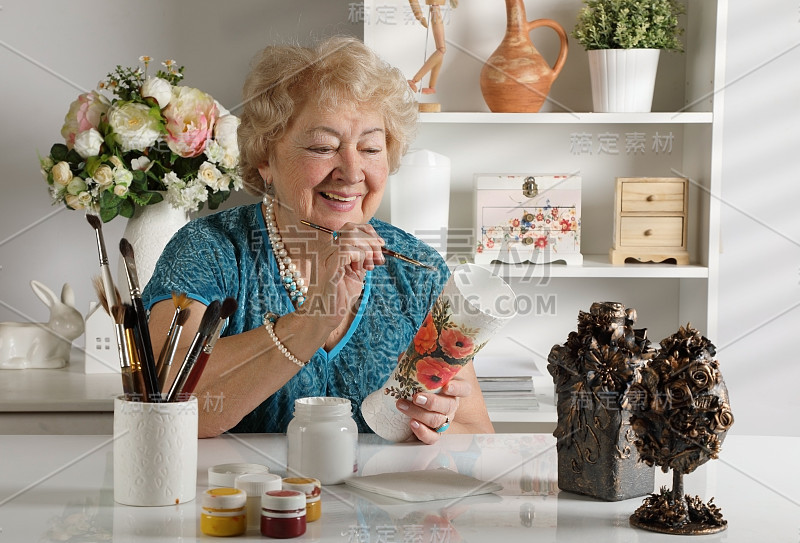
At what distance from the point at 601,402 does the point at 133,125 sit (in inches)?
53.2

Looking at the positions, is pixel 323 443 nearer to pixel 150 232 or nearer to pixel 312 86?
pixel 312 86

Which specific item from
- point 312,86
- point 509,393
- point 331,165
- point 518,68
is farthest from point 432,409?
point 518,68

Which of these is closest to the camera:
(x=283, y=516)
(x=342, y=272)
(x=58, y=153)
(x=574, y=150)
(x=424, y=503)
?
(x=283, y=516)

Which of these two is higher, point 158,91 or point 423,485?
point 158,91

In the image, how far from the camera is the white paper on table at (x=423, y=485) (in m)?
0.96

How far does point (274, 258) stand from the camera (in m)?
1.56

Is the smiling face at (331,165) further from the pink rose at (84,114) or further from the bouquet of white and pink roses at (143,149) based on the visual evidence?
the pink rose at (84,114)

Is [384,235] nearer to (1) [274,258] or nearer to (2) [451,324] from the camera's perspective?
(1) [274,258]

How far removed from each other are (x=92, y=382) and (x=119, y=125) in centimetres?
56

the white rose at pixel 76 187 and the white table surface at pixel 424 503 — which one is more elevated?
the white rose at pixel 76 187

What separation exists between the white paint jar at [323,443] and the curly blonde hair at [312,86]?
25.0 inches

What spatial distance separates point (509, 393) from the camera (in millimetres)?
1989

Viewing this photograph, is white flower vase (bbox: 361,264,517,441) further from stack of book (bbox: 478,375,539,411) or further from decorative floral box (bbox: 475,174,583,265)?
decorative floral box (bbox: 475,174,583,265)

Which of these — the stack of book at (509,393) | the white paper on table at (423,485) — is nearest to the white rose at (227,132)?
the stack of book at (509,393)
